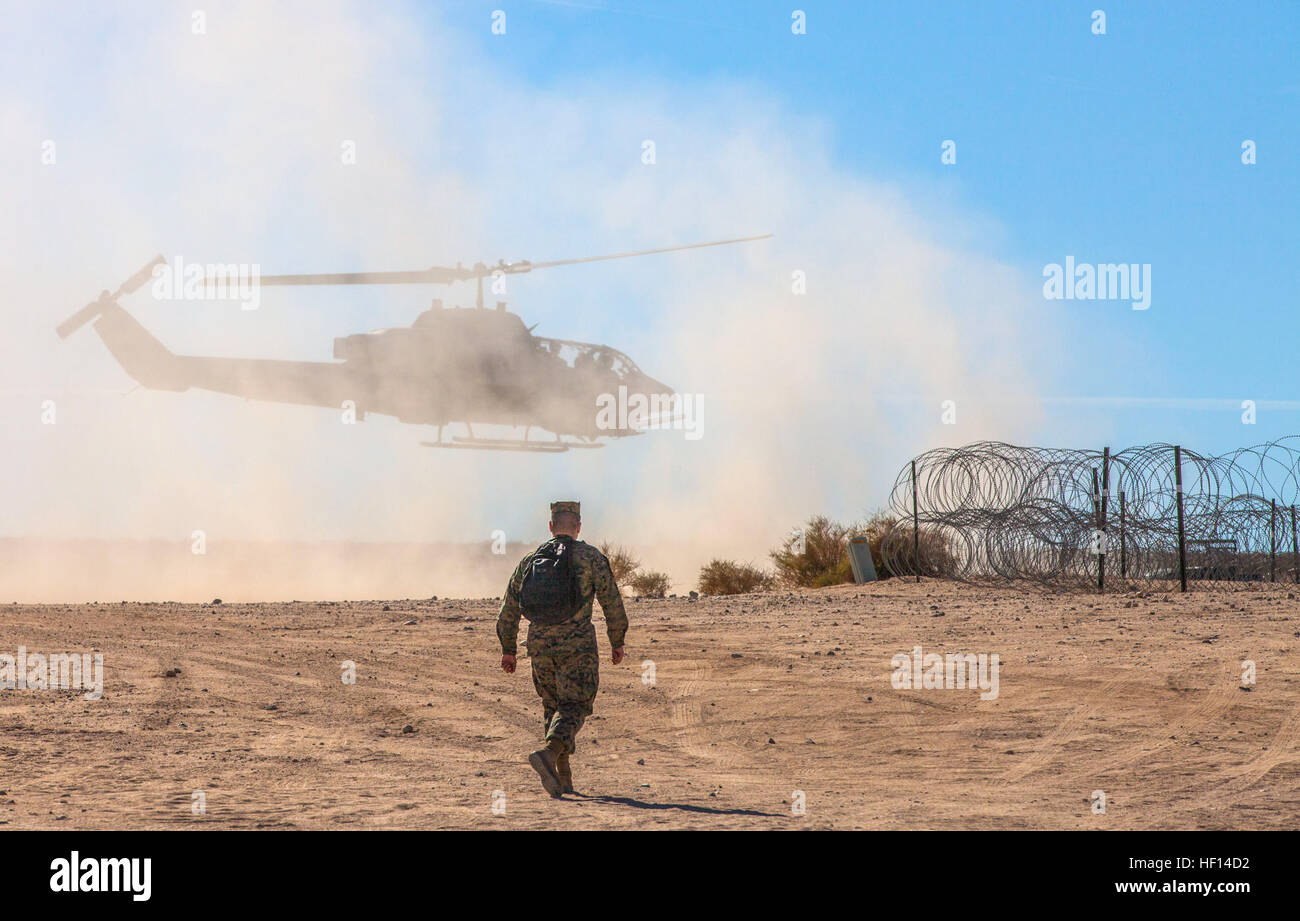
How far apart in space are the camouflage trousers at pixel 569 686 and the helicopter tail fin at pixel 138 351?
65.2 ft

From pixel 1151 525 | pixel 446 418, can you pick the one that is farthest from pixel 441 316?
pixel 1151 525

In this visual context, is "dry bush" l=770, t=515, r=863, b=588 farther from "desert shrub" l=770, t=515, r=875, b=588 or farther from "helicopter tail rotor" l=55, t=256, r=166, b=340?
"helicopter tail rotor" l=55, t=256, r=166, b=340

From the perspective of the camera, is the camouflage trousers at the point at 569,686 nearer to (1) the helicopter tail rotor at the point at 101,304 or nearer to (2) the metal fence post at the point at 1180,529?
(2) the metal fence post at the point at 1180,529

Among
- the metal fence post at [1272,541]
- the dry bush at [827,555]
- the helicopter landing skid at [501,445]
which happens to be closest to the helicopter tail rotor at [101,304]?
the helicopter landing skid at [501,445]

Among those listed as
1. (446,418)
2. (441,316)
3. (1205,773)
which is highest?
(441,316)

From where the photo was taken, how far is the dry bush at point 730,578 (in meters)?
27.6

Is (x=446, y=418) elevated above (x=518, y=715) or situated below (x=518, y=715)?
above

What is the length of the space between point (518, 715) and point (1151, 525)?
11334 mm

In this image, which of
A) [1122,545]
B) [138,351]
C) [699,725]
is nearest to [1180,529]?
[1122,545]

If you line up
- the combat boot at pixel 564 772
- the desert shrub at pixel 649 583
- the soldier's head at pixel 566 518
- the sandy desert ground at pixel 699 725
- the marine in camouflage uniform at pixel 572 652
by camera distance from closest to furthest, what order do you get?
the sandy desert ground at pixel 699 725
the combat boot at pixel 564 772
the marine in camouflage uniform at pixel 572 652
the soldier's head at pixel 566 518
the desert shrub at pixel 649 583

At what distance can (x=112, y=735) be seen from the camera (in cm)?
947

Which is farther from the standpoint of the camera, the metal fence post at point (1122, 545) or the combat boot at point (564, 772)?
the metal fence post at point (1122, 545)
